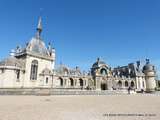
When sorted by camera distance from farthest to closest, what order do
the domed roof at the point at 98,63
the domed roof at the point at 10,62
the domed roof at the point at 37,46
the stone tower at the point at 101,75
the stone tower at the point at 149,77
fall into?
the stone tower at the point at 149,77 → the domed roof at the point at 98,63 → the stone tower at the point at 101,75 → the domed roof at the point at 37,46 → the domed roof at the point at 10,62

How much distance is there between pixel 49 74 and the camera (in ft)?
157

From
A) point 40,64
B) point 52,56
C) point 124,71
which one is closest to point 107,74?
point 124,71

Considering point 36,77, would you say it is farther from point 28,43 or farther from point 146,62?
point 146,62

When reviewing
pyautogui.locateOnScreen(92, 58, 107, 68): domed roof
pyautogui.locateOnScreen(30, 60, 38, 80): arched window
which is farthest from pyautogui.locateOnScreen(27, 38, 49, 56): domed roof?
pyautogui.locateOnScreen(92, 58, 107, 68): domed roof

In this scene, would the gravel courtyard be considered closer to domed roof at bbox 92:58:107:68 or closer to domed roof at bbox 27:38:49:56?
domed roof at bbox 27:38:49:56

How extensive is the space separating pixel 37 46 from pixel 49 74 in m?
11.1

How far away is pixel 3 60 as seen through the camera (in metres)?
42.0

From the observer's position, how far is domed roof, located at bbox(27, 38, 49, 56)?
49.1 metres

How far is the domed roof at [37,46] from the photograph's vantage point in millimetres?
49100

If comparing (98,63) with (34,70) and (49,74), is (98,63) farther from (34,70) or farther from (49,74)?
(34,70)

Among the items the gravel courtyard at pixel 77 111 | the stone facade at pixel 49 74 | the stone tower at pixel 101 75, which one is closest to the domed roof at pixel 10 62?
the stone facade at pixel 49 74

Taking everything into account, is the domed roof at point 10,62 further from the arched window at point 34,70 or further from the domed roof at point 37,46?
the domed roof at point 37,46

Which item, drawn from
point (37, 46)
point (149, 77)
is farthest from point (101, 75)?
point (149, 77)

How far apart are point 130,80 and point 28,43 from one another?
4988 centimetres
